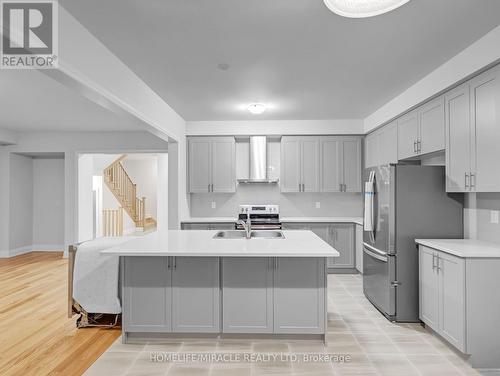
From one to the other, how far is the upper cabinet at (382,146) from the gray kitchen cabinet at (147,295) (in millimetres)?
3395

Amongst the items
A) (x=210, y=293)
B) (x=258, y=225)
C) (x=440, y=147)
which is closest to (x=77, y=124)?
(x=258, y=225)

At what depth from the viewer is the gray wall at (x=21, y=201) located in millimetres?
6816

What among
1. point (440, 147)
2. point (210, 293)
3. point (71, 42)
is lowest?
point (210, 293)

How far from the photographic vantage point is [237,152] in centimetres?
600

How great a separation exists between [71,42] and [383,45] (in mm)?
2464

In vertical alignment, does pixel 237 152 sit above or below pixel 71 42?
below

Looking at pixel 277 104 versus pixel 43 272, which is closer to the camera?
pixel 277 104

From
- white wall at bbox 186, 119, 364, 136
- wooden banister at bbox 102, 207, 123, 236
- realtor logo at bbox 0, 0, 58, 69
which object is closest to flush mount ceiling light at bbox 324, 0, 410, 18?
realtor logo at bbox 0, 0, 58, 69

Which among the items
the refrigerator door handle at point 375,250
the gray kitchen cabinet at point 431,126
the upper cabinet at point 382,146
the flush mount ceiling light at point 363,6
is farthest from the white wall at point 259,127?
the flush mount ceiling light at point 363,6

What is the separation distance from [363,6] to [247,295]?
7.66 feet

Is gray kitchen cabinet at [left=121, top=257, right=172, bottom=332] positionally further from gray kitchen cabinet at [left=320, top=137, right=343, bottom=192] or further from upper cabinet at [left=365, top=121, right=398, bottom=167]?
gray kitchen cabinet at [left=320, top=137, right=343, bottom=192]

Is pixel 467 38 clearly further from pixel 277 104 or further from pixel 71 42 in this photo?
pixel 71 42

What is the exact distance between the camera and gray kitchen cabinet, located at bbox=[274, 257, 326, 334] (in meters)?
2.85

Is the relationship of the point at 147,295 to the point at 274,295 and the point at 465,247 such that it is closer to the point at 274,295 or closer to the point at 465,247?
the point at 274,295
